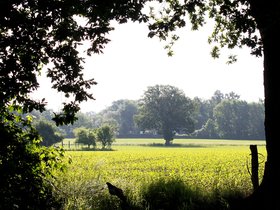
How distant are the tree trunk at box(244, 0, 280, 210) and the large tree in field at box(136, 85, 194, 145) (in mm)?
88155

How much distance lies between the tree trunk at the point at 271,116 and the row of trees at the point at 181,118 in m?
59.6

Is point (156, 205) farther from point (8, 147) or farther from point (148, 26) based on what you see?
point (148, 26)

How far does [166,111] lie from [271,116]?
95.1 metres

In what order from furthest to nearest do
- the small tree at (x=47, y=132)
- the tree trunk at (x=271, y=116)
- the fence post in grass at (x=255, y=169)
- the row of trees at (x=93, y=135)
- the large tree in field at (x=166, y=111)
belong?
the large tree in field at (x=166, y=111) → the row of trees at (x=93, y=135) → the small tree at (x=47, y=132) → the fence post in grass at (x=255, y=169) → the tree trunk at (x=271, y=116)

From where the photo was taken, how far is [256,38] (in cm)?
1072

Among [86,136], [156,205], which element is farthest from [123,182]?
[86,136]

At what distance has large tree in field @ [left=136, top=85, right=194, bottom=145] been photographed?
101 metres

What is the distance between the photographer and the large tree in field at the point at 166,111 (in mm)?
100938

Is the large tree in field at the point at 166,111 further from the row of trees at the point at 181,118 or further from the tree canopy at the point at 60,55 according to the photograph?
the tree canopy at the point at 60,55

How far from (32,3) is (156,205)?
22.1 feet

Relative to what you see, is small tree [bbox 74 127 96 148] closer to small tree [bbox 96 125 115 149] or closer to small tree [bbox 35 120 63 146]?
small tree [bbox 96 125 115 149]

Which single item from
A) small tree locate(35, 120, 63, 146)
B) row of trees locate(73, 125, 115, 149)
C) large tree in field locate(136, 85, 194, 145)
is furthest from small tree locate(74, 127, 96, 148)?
large tree in field locate(136, 85, 194, 145)

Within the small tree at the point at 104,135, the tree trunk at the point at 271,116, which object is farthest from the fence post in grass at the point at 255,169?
the small tree at the point at 104,135

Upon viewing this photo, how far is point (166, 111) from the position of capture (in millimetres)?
103250
